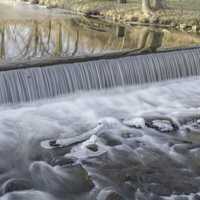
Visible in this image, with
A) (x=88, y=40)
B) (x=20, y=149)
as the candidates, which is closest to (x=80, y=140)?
(x=20, y=149)

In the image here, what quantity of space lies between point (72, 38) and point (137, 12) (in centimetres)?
577

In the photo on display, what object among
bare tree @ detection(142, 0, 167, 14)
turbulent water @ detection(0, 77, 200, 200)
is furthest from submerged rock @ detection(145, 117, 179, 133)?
bare tree @ detection(142, 0, 167, 14)

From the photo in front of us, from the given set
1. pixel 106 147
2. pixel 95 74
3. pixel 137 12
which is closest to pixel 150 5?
pixel 137 12

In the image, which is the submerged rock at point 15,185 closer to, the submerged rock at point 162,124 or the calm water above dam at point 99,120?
the calm water above dam at point 99,120

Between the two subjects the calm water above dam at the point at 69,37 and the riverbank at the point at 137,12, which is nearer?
the calm water above dam at the point at 69,37

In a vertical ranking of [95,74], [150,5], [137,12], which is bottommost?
[95,74]

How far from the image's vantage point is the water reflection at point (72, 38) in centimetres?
1277

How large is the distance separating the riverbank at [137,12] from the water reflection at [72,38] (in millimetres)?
1242

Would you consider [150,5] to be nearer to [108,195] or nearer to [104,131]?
[104,131]

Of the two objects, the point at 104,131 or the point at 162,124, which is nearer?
the point at 104,131

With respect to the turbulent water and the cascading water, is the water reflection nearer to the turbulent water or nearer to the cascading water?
the cascading water

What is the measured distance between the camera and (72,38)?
14.6 metres

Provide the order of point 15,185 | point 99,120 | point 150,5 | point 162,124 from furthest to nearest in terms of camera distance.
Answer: point 150,5, point 99,120, point 162,124, point 15,185

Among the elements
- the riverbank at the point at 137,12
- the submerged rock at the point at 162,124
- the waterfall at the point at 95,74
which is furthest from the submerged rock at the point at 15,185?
the riverbank at the point at 137,12
